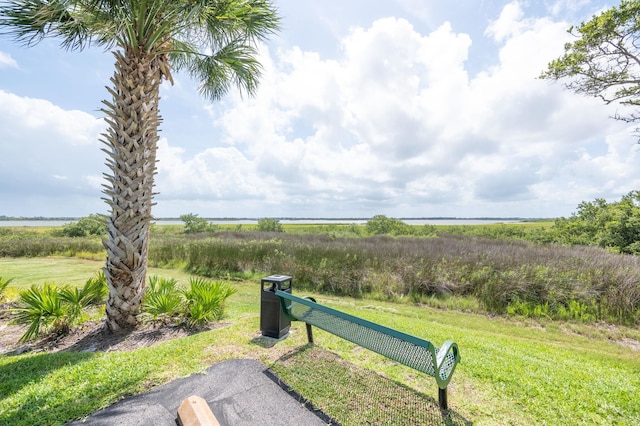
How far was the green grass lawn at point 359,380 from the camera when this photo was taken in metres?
2.45

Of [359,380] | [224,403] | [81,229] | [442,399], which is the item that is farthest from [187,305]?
[81,229]

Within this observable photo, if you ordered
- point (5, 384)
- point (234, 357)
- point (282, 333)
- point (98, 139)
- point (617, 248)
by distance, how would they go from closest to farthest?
1. point (5, 384)
2. point (234, 357)
3. point (282, 333)
4. point (98, 139)
5. point (617, 248)

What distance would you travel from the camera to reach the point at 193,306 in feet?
15.0

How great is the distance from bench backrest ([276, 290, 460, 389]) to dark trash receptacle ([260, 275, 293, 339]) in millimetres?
908

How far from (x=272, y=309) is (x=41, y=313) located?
3.56 meters

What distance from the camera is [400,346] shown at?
2.35 m

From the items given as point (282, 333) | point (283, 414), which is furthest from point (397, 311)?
point (283, 414)

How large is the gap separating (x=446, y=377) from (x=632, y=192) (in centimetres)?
2335

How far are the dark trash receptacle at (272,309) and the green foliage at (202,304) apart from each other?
1146 mm

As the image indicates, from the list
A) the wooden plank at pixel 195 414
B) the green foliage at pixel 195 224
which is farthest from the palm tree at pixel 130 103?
the green foliage at pixel 195 224

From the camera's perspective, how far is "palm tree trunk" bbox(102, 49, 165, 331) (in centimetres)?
422

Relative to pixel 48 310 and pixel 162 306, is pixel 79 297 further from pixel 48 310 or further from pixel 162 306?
pixel 162 306

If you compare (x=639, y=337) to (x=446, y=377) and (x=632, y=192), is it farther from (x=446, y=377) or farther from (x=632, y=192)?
(x=632, y=192)

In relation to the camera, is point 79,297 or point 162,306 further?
point 79,297
